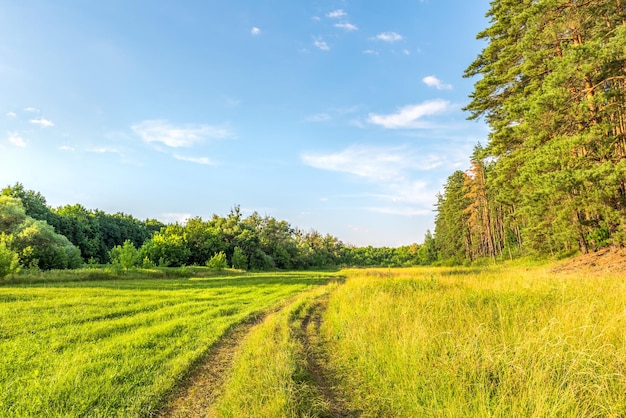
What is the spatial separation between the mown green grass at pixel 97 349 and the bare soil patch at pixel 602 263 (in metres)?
13.4

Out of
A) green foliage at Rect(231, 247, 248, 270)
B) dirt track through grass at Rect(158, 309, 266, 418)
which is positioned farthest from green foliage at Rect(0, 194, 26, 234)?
dirt track through grass at Rect(158, 309, 266, 418)

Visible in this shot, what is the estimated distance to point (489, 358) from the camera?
12.8ft

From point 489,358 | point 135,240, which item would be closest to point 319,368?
point 489,358

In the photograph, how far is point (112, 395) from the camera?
13.9 ft

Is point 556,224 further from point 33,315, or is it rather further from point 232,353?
point 33,315

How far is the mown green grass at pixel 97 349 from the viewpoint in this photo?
4.08m

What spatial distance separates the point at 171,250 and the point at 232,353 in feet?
124

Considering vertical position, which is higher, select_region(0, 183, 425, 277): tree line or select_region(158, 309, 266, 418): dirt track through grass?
select_region(0, 183, 425, 277): tree line

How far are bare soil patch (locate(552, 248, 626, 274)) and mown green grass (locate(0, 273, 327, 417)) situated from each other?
13440 millimetres

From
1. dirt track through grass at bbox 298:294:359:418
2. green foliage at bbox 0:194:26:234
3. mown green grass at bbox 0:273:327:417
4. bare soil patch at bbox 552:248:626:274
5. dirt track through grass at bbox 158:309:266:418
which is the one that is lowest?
dirt track through grass at bbox 298:294:359:418

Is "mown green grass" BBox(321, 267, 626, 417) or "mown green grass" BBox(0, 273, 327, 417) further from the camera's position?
"mown green grass" BBox(0, 273, 327, 417)

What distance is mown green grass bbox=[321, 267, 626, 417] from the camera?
3281 millimetres

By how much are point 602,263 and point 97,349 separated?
18.3m

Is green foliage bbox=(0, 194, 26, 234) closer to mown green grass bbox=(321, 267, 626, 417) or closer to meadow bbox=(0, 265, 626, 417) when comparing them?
meadow bbox=(0, 265, 626, 417)
